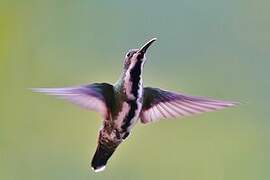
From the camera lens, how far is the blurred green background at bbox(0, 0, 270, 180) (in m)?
1.35

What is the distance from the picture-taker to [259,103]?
1360mm

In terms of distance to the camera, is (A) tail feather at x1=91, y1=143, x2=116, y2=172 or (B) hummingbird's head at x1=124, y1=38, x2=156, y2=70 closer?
(B) hummingbird's head at x1=124, y1=38, x2=156, y2=70

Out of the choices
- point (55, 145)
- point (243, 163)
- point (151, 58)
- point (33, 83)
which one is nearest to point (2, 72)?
point (33, 83)

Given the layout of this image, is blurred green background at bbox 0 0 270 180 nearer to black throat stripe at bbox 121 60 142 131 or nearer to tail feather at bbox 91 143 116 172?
tail feather at bbox 91 143 116 172

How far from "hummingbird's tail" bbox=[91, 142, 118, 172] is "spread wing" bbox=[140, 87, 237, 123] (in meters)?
0.08

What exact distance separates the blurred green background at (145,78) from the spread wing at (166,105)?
0.32 meters

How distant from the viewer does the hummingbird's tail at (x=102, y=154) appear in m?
1.04

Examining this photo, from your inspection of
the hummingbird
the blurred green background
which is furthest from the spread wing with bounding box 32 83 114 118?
the blurred green background

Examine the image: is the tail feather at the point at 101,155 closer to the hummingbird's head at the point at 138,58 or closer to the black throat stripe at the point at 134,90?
the black throat stripe at the point at 134,90

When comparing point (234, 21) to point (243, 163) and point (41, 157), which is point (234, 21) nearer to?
point (243, 163)

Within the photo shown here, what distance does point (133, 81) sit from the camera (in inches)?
36.5

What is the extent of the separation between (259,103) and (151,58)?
269 millimetres

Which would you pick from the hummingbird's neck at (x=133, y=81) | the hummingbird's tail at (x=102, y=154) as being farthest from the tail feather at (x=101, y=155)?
the hummingbird's neck at (x=133, y=81)

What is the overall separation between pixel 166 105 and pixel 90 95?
0.15 m
